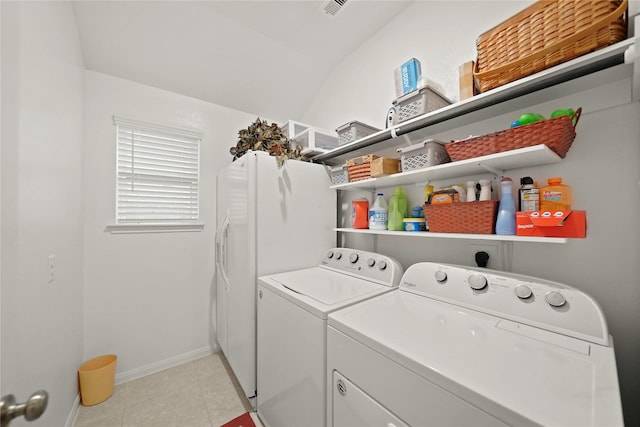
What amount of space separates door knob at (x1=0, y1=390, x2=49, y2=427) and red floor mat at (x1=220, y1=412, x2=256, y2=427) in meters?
1.44

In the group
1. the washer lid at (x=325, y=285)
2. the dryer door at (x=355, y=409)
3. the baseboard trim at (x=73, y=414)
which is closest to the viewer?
the dryer door at (x=355, y=409)

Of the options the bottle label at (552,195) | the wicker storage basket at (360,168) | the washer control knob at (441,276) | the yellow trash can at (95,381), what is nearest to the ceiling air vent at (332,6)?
the wicker storage basket at (360,168)

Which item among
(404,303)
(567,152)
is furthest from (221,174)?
(567,152)

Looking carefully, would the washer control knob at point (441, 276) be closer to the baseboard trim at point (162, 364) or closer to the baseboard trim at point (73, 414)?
the baseboard trim at point (162, 364)

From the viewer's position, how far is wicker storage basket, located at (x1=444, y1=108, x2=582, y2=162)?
0.90 m

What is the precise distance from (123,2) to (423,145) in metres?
2.24

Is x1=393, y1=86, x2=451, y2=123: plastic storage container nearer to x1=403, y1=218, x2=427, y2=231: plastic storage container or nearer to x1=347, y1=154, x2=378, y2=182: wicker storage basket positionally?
x1=347, y1=154, x2=378, y2=182: wicker storage basket

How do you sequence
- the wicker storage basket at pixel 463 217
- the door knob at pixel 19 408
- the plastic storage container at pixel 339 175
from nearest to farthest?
1. the door knob at pixel 19 408
2. the wicker storage basket at pixel 463 217
3. the plastic storage container at pixel 339 175

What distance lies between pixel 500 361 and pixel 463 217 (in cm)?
66

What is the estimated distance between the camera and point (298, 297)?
1218 mm

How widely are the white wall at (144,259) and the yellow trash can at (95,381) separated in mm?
116

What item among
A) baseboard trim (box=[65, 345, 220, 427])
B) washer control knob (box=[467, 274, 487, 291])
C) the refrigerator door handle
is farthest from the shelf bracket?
baseboard trim (box=[65, 345, 220, 427])

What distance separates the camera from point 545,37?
35.0 inches

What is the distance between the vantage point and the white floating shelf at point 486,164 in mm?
958
